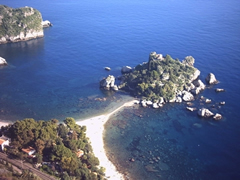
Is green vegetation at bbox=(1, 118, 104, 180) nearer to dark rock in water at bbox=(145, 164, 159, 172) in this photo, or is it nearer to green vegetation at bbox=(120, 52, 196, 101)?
dark rock in water at bbox=(145, 164, 159, 172)

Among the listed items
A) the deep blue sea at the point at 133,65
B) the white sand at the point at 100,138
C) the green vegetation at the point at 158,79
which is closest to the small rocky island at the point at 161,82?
the green vegetation at the point at 158,79

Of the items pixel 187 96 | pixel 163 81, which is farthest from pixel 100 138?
pixel 187 96

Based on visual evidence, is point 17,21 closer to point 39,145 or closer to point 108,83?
point 108,83

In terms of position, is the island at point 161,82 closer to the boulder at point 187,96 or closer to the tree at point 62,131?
the boulder at point 187,96

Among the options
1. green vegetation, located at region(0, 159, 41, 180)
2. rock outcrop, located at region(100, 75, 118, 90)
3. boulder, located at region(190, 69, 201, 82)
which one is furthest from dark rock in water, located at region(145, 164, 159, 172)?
boulder, located at region(190, 69, 201, 82)

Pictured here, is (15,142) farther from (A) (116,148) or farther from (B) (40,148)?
(A) (116,148)

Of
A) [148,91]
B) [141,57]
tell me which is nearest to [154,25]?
[141,57]
